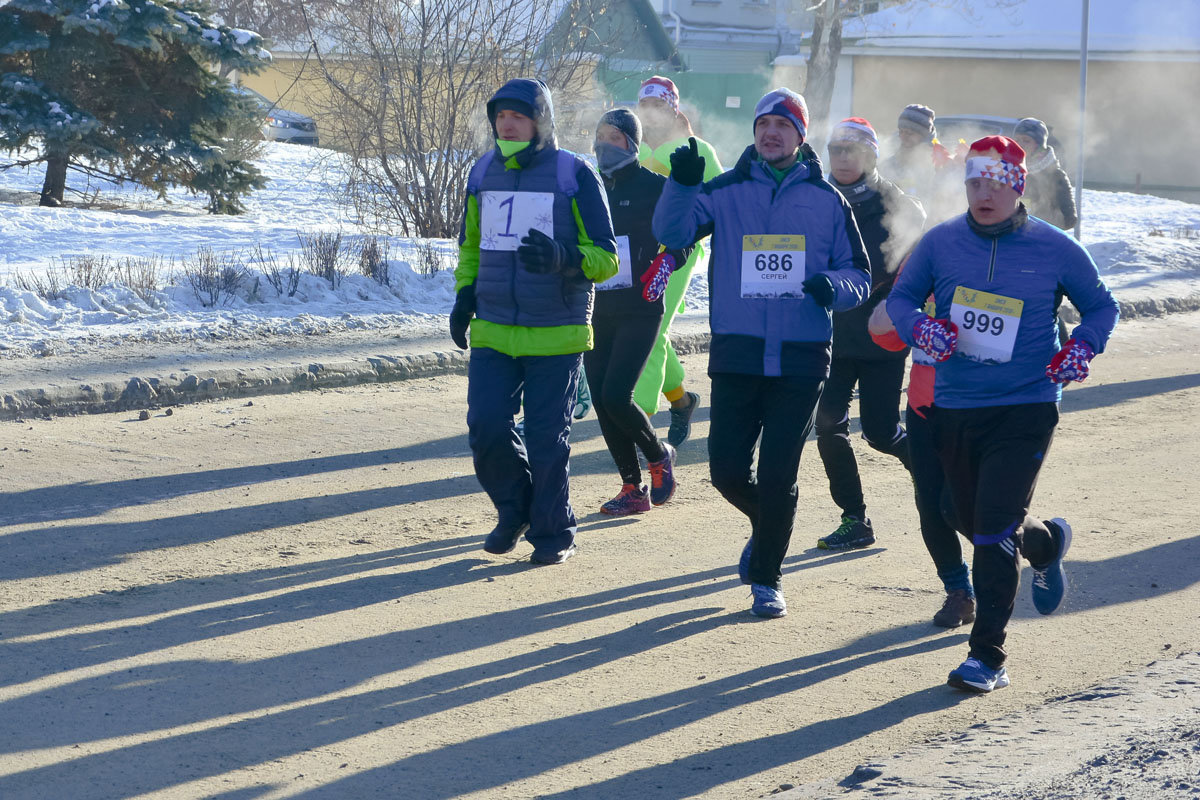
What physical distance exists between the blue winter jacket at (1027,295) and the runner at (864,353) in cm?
150

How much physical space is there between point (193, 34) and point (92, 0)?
1175 millimetres

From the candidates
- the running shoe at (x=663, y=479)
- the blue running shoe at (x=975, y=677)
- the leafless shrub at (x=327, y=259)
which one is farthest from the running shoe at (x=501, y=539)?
the leafless shrub at (x=327, y=259)

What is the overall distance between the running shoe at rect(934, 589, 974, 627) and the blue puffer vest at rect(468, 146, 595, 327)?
1.95 m

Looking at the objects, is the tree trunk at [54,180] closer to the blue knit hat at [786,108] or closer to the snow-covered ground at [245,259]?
the snow-covered ground at [245,259]

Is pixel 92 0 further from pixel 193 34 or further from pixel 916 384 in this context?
pixel 916 384

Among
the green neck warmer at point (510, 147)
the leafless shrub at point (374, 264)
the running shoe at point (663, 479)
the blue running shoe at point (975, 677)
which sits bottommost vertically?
the blue running shoe at point (975, 677)

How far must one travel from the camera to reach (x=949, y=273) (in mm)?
4664

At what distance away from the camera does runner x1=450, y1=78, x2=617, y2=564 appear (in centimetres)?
582

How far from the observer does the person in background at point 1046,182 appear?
9.23m

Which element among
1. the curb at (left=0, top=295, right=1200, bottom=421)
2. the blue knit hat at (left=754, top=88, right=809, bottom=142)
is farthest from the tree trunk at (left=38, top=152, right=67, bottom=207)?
the blue knit hat at (left=754, top=88, right=809, bottom=142)

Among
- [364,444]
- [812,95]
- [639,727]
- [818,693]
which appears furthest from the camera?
[812,95]

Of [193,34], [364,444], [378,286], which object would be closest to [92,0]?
[193,34]

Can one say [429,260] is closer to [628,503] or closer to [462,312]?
[628,503]

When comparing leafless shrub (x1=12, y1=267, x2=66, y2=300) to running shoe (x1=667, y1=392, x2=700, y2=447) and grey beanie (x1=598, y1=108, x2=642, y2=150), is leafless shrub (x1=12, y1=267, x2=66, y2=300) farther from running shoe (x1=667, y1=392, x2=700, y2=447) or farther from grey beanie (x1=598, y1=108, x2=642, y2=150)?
grey beanie (x1=598, y1=108, x2=642, y2=150)
